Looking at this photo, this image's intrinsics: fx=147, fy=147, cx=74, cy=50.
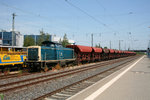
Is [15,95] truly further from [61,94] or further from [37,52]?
[37,52]

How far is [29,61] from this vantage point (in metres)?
14.8

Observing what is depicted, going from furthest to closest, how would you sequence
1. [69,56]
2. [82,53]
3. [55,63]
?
[82,53]
[69,56]
[55,63]

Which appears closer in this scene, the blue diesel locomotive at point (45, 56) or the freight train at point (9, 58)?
the freight train at point (9, 58)

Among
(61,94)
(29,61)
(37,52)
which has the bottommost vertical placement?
(61,94)

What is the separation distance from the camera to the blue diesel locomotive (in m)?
14.9

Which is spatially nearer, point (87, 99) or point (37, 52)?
point (87, 99)

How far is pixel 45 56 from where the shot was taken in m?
15.0

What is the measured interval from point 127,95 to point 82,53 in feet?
60.9

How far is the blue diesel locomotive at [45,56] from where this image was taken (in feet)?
48.8

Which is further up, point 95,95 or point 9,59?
point 9,59

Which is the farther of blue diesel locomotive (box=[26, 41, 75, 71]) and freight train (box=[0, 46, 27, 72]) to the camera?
blue diesel locomotive (box=[26, 41, 75, 71])

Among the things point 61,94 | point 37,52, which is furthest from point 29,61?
point 61,94

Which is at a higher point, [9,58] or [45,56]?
[45,56]

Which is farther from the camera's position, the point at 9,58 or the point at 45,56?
the point at 9,58
